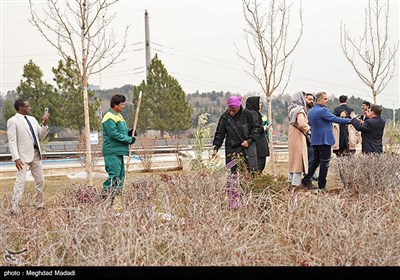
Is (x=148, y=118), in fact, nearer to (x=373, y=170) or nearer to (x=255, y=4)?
(x=255, y=4)

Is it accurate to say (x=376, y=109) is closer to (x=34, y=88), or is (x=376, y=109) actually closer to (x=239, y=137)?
(x=239, y=137)

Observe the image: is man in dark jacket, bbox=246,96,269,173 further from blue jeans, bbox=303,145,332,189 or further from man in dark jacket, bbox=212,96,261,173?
blue jeans, bbox=303,145,332,189

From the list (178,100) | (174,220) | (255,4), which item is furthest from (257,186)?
(178,100)

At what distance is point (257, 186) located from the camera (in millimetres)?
4867

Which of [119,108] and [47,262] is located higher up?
[119,108]

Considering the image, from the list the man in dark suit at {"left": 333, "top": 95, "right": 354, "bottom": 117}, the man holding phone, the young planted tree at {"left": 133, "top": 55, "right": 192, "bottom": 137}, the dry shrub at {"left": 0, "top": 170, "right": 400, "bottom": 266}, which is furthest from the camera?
the young planted tree at {"left": 133, "top": 55, "right": 192, "bottom": 137}

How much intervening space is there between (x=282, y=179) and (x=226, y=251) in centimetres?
216

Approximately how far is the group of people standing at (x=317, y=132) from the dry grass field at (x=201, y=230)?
1905 millimetres

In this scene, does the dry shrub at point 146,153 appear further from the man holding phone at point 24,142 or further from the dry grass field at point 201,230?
the dry grass field at point 201,230

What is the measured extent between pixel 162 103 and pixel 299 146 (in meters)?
23.5

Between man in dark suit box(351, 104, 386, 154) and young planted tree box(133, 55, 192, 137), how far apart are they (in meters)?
23.3

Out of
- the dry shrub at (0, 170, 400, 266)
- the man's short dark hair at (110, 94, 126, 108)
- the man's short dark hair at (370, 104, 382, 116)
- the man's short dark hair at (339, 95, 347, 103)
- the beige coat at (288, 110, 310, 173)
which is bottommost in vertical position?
the dry shrub at (0, 170, 400, 266)

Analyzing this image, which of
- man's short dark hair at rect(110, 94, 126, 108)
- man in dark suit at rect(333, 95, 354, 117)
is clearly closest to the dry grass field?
man's short dark hair at rect(110, 94, 126, 108)

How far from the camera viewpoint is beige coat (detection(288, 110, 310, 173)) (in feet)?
22.9
